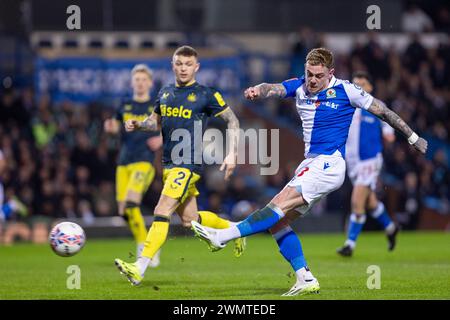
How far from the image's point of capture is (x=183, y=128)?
11.5 m

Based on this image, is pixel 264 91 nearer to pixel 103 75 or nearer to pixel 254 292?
pixel 254 292

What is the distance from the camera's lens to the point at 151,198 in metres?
22.0

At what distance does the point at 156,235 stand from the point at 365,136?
6.07 meters

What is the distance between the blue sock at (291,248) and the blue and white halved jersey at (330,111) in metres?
0.85

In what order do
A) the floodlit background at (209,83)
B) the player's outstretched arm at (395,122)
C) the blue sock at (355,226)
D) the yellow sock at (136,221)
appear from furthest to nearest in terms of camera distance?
the floodlit background at (209,83)
the blue sock at (355,226)
the yellow sock at (136,221)
the player's outstretched arm at (395,122)

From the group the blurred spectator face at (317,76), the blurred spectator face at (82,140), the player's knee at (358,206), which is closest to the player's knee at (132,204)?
the player's knee at (358,206)

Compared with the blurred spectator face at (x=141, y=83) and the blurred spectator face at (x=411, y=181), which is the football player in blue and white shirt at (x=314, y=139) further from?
the blurred spectator face at (x=411, y=181)

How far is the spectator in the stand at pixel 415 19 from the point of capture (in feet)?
98.2

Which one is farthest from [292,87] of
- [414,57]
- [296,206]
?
[414,57]

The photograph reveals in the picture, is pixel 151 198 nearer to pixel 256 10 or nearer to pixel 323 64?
pixel 256 10

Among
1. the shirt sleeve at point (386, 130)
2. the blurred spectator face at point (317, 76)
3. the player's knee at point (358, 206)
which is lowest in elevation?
the player's knee at point (358, 206)
